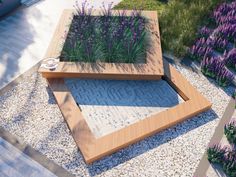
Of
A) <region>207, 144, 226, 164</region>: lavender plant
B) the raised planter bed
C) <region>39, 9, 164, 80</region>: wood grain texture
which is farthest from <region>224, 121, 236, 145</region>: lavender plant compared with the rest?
the raised planter bed

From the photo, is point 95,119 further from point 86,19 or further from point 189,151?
point 86,19

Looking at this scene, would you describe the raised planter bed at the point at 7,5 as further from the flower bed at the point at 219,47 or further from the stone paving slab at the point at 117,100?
the flower bed at the point at 219,47

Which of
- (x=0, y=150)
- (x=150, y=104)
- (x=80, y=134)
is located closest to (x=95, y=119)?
(x=80, y=134)

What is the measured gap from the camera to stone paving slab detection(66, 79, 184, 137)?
27.4 ft

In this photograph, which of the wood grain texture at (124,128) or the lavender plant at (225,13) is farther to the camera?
the lavender plant at (225,13)

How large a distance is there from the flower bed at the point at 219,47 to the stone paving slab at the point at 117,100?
1547 millimetres

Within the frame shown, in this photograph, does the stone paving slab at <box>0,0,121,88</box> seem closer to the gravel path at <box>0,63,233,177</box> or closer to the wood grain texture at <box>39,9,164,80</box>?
the gravel path at <box>0,63,233,177</box>

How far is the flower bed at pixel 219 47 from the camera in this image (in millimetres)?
9664

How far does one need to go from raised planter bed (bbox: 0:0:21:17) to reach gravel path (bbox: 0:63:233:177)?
14.6 ft

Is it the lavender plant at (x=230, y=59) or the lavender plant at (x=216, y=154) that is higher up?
the lavender plant at (x=230, y=59)

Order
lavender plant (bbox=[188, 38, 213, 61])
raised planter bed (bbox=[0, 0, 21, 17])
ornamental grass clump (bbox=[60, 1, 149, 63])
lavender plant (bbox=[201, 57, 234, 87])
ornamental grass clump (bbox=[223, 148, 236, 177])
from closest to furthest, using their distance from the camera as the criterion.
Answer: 1. ornamental grass clump (bbox=[223, 148, 236, 177])
2. lavender plant (bbox=[201, 57, 234, 87])
3. ornamental grass clump (bbox=[60, 1, 149, 63])
4. lavender plant (bbox=[188, 38, 213, 61])
5. raised planter bed (bbox=[0, 0, 21, 17])

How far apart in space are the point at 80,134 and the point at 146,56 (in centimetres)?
328

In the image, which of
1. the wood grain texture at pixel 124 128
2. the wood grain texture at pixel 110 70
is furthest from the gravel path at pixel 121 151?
the wood grain texture at pixel 110 70

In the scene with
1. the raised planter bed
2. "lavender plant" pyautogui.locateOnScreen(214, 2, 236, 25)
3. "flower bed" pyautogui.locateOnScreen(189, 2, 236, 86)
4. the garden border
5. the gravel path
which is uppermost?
the raised planter bed
